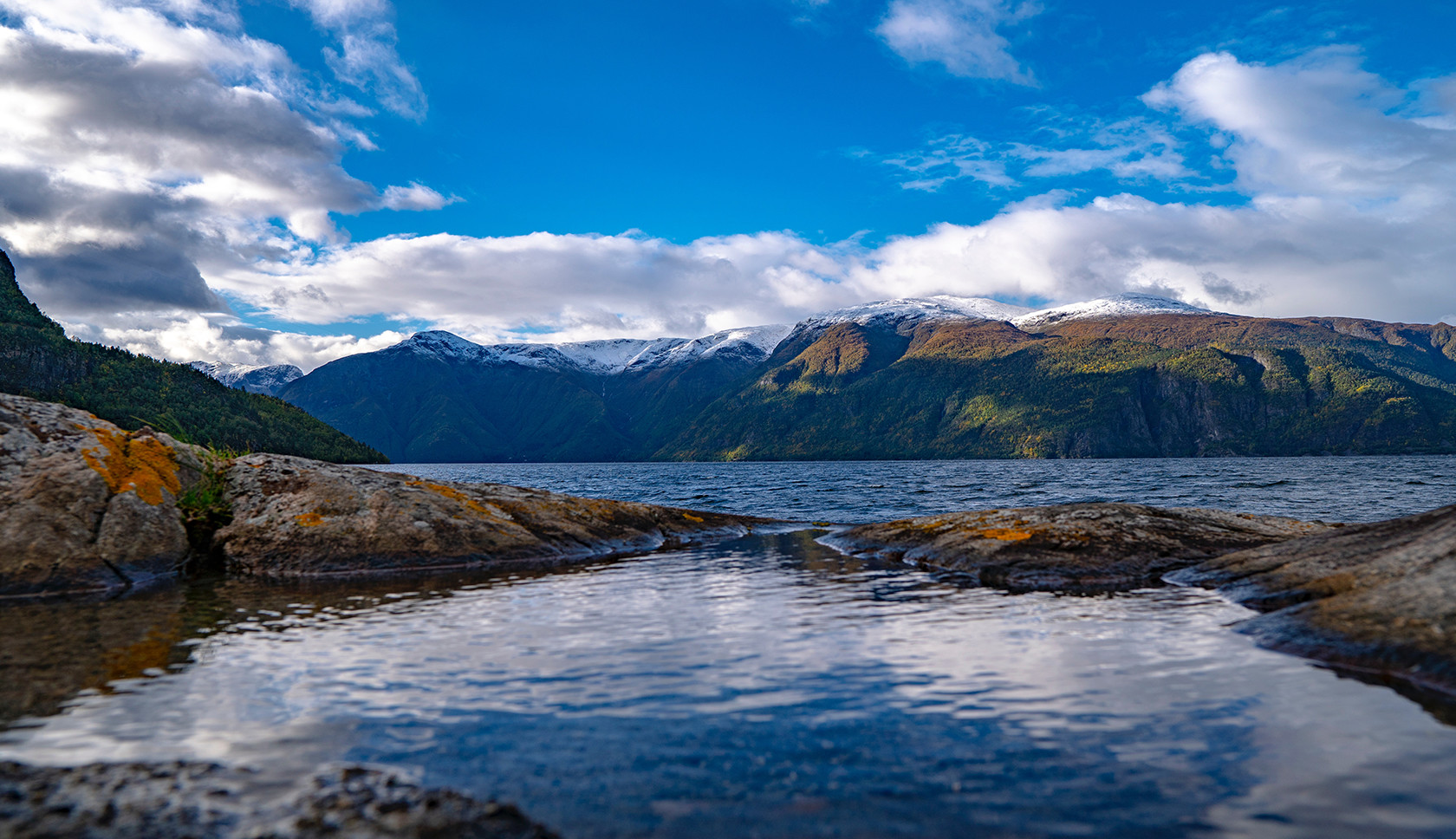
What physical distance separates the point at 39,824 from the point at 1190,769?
8230mm

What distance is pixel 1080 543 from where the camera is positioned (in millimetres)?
17500

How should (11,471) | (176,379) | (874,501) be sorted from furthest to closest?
(176,379), (874,501), (11,471)

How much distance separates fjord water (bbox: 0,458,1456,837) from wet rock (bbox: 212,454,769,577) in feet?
15.3

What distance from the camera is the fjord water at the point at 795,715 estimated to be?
5.29 metres

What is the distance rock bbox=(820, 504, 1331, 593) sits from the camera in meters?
16.3

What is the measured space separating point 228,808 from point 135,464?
17773 mm

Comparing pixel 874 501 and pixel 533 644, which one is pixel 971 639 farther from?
pixel 874 501

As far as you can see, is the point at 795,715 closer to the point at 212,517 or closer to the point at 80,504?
the point at 80,504

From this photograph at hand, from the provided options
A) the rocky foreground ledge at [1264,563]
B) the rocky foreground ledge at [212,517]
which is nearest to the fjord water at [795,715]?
the rocky foreground ledge at [1264,563]

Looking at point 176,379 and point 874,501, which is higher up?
point 176,379

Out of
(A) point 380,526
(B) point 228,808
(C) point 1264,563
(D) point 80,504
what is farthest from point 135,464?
(C) point 1264,563

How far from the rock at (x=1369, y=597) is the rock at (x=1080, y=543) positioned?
282 cm

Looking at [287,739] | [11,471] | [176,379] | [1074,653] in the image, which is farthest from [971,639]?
[176,379]

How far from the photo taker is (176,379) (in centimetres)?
12712
